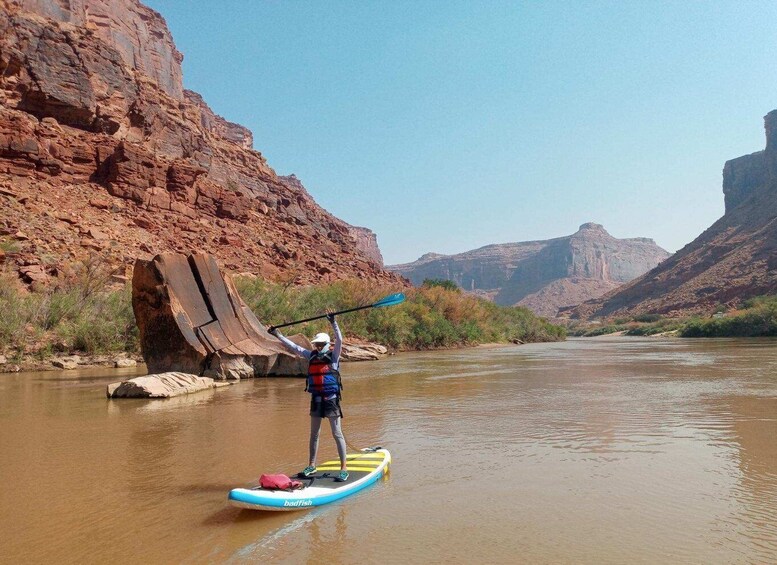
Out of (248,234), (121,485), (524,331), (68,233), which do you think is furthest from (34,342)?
(524,331)

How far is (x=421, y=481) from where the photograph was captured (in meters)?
6.15

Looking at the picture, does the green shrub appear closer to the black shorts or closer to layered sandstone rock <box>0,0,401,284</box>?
layered sandstone rock <box>0,0,401,284</box>

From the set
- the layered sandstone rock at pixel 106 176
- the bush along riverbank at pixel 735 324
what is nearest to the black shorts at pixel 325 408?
the layered sandstone rock at pixel 106 176

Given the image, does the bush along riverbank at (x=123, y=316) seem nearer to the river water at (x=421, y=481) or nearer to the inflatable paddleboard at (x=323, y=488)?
the river water at (x=421, y=481)

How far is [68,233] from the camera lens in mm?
36062

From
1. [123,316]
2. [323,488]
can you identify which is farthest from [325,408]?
[123,316]

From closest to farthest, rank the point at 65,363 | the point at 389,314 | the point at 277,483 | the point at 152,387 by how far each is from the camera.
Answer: the point at 277,483, the point at 152,387, the point at 65,363, the point at 389,314

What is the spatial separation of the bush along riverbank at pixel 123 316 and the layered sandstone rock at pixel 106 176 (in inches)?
192

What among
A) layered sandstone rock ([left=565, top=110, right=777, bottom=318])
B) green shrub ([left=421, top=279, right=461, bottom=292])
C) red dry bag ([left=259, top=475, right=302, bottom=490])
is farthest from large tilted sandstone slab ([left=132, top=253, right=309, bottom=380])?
layered sandstone rock ([left=565, top=110, right=777, bottom=318])

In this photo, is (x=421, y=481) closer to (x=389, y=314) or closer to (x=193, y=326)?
(x=193, y=326)

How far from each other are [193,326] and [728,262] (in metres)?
86.3

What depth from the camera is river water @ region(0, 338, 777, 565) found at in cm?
432

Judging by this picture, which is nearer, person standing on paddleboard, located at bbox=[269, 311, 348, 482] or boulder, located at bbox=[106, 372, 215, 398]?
person standing on paddleboard, located at bbox=[269, 311, 348, 482]

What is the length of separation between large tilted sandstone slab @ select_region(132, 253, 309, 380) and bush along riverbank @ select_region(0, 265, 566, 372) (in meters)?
8.16
